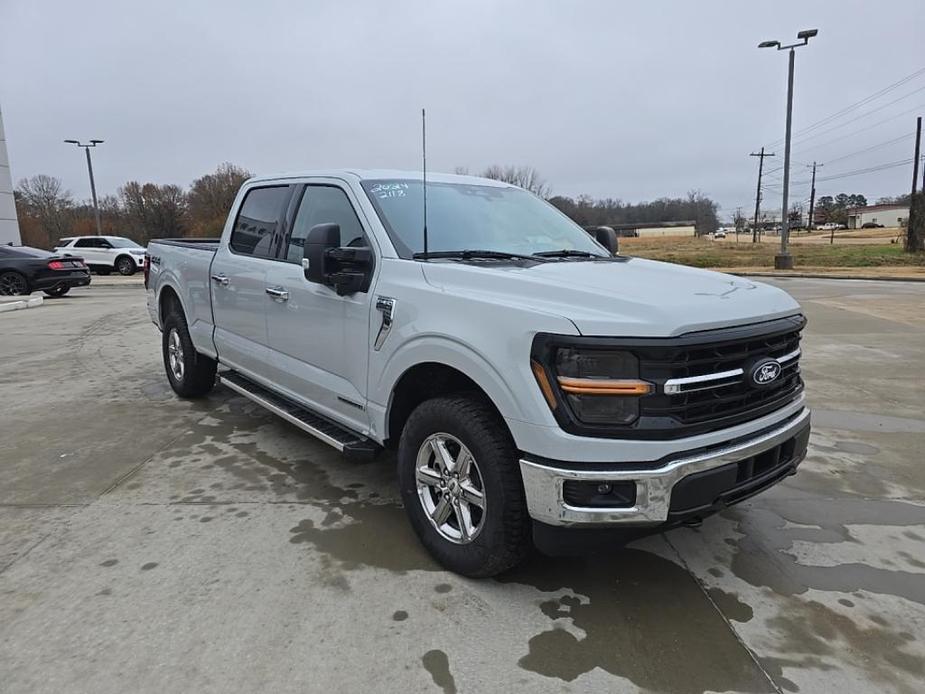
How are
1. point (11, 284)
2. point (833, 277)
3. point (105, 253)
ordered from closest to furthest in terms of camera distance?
point (11, 284) → point (833, 277) → point (105, 253)

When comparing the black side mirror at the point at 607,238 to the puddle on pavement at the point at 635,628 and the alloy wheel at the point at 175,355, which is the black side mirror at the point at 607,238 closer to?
the puddle on pavement at the point at 635,628

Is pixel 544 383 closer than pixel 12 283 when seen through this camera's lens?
Yes

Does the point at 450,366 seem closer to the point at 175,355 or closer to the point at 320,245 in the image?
the point at 320,245

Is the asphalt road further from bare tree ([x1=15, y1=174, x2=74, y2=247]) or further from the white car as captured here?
bare tree ([x1=15, y1=174, x2=74, y2=247])

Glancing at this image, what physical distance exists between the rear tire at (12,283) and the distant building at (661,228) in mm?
63749

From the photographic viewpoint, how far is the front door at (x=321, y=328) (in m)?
3.46

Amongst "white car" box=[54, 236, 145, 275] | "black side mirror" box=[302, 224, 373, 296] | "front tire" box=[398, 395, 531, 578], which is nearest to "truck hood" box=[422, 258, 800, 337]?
"black side mirror" box=[302, 224, 373, 296]

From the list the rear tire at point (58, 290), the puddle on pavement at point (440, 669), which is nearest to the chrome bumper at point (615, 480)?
the puddle on pavement at point (440, 669)

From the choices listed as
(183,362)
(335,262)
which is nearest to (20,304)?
(183,362)

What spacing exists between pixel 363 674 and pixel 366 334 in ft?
5.40

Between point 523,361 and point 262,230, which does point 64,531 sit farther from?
point 523,361

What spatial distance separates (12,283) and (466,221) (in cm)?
1690

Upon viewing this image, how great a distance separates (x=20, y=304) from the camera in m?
14.0

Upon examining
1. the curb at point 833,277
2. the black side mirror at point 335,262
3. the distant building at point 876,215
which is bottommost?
the curb at point 833,277
